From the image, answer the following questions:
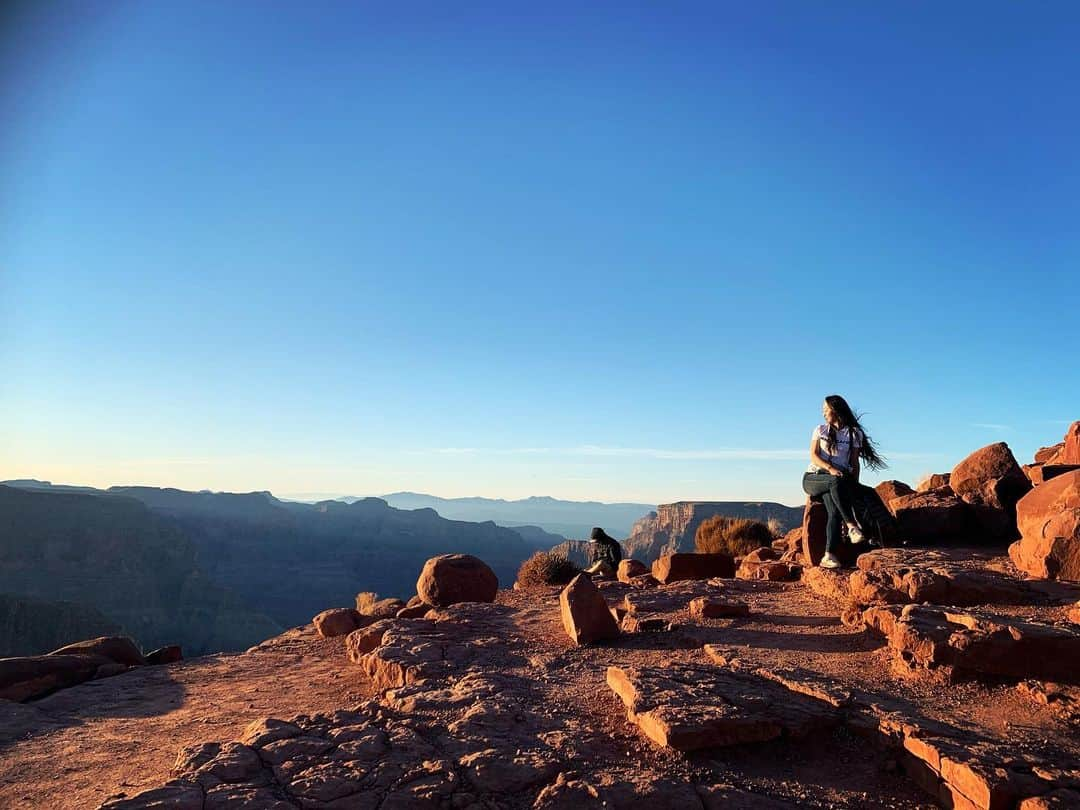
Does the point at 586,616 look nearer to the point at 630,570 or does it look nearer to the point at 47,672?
the point at 630,570

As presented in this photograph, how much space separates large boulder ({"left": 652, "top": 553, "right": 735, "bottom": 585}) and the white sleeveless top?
9.63 ft

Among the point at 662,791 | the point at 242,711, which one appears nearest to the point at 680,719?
the point at 662,791

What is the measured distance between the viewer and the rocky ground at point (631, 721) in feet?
12.2

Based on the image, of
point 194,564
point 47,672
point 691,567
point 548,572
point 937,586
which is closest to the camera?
point 937,586

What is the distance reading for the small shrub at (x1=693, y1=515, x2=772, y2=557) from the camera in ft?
52.1

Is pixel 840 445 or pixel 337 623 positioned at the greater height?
pixel 840 445

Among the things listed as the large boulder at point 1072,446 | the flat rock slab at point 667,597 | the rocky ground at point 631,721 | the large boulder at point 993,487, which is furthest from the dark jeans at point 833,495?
the large boulder at point 1072,446

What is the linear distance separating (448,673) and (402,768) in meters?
2.12

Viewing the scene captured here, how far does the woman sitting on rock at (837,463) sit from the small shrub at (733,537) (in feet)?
24.5

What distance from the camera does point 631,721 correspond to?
4.54 m

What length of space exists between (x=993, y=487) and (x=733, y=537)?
7.37 meters

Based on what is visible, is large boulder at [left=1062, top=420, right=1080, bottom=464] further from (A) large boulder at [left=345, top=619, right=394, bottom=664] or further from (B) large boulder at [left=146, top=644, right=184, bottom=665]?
(B) large boulder at [left=146, top=644, right=184, bottom=665]

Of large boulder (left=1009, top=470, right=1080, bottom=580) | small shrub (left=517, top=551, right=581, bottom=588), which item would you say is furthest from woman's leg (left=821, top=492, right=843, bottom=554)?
small shrub (left=517, top=551, right=581, bottom=588)

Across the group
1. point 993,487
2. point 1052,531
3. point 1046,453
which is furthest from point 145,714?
point 1046,453
